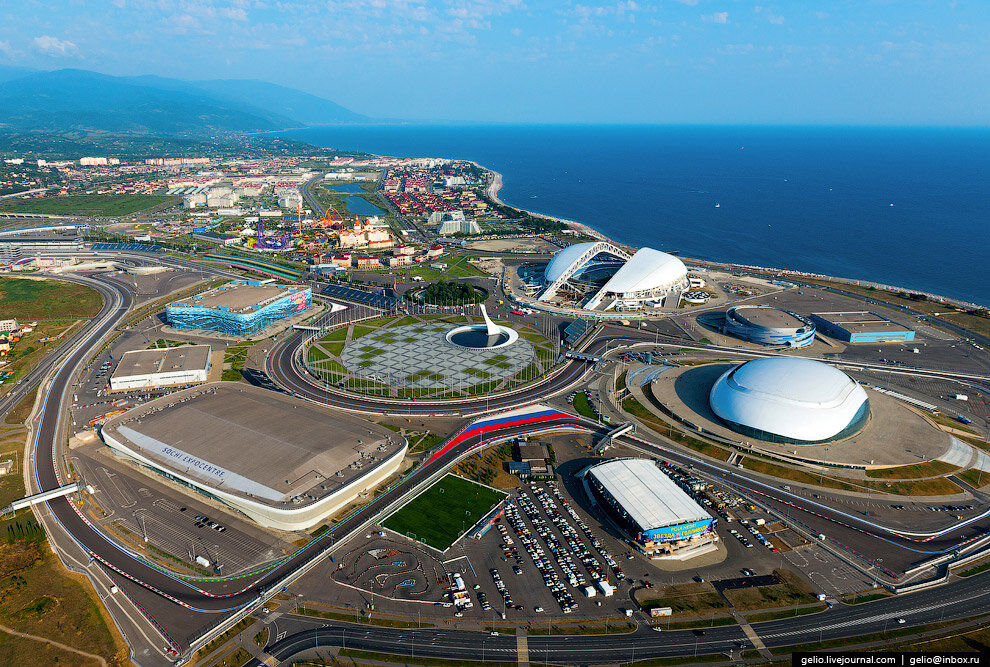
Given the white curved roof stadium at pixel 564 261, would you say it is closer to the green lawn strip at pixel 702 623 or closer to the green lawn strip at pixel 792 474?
the green lawn strip at pixel 792 474

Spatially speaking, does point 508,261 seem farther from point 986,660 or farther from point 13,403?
point 986,660

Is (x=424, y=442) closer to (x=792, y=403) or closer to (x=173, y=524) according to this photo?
(x=173, y=524)

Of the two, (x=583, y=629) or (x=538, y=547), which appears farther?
(x=538, y=547)

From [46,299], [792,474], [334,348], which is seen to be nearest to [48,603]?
[334,348]

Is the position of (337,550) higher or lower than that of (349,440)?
lower

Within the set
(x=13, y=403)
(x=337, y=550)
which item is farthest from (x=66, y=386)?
(x=337, y=550)

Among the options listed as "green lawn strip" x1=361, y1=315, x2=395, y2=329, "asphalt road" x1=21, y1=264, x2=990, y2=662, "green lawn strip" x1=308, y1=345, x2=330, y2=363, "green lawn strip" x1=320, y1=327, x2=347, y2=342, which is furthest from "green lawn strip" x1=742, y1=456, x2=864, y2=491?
"green lawn strip" x1=320, y1=327, x2=347, y2=342
